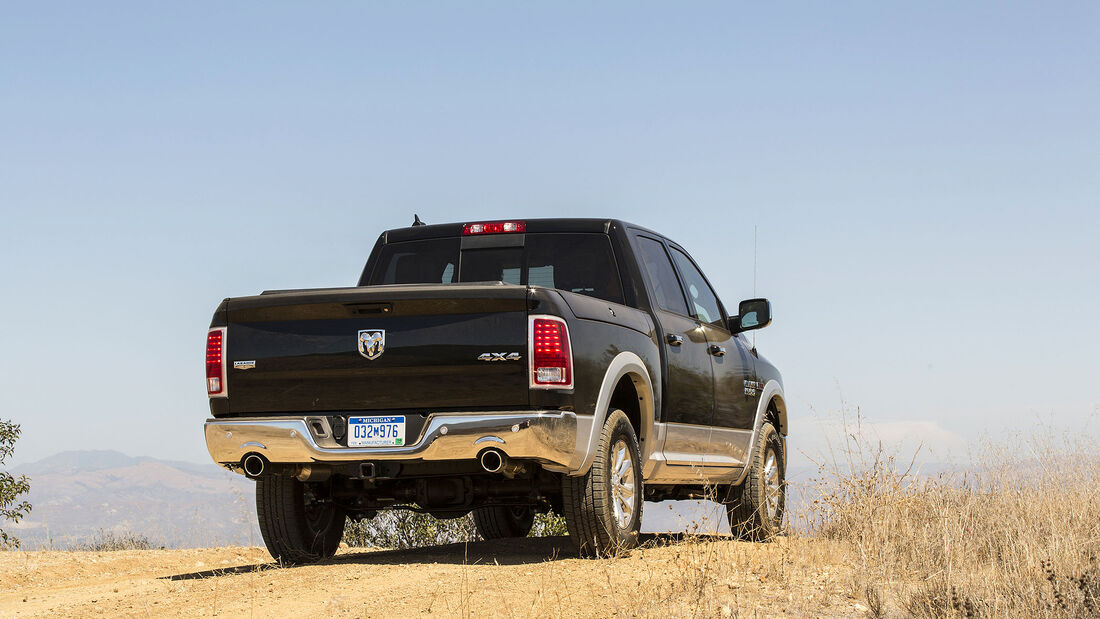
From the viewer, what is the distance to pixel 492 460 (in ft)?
22.8

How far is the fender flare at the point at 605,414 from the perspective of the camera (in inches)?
281

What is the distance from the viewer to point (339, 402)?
23.6 feet

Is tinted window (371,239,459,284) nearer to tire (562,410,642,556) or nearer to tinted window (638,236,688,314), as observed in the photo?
tinted window (638,236,688,314)

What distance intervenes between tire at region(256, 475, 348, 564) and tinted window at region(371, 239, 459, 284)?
5.44 ft

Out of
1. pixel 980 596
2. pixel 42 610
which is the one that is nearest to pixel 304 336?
pixel 42 610

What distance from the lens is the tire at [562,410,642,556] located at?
7.30m

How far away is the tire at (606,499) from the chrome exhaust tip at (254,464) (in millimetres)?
1736

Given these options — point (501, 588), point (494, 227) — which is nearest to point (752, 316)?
point (494, 227)

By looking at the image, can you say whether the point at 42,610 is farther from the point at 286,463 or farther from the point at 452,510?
the point at 452,510

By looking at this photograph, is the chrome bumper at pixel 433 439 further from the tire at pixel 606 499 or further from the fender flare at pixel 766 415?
→ the fender flare at pixel 766 415

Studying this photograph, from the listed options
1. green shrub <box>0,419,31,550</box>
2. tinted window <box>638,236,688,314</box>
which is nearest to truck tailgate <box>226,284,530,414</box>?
tinted window <box>638,236,688,314</box>

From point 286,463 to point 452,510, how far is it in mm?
1058

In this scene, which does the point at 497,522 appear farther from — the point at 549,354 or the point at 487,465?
the point at 549,354

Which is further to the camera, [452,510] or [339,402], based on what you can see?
[452,510]
